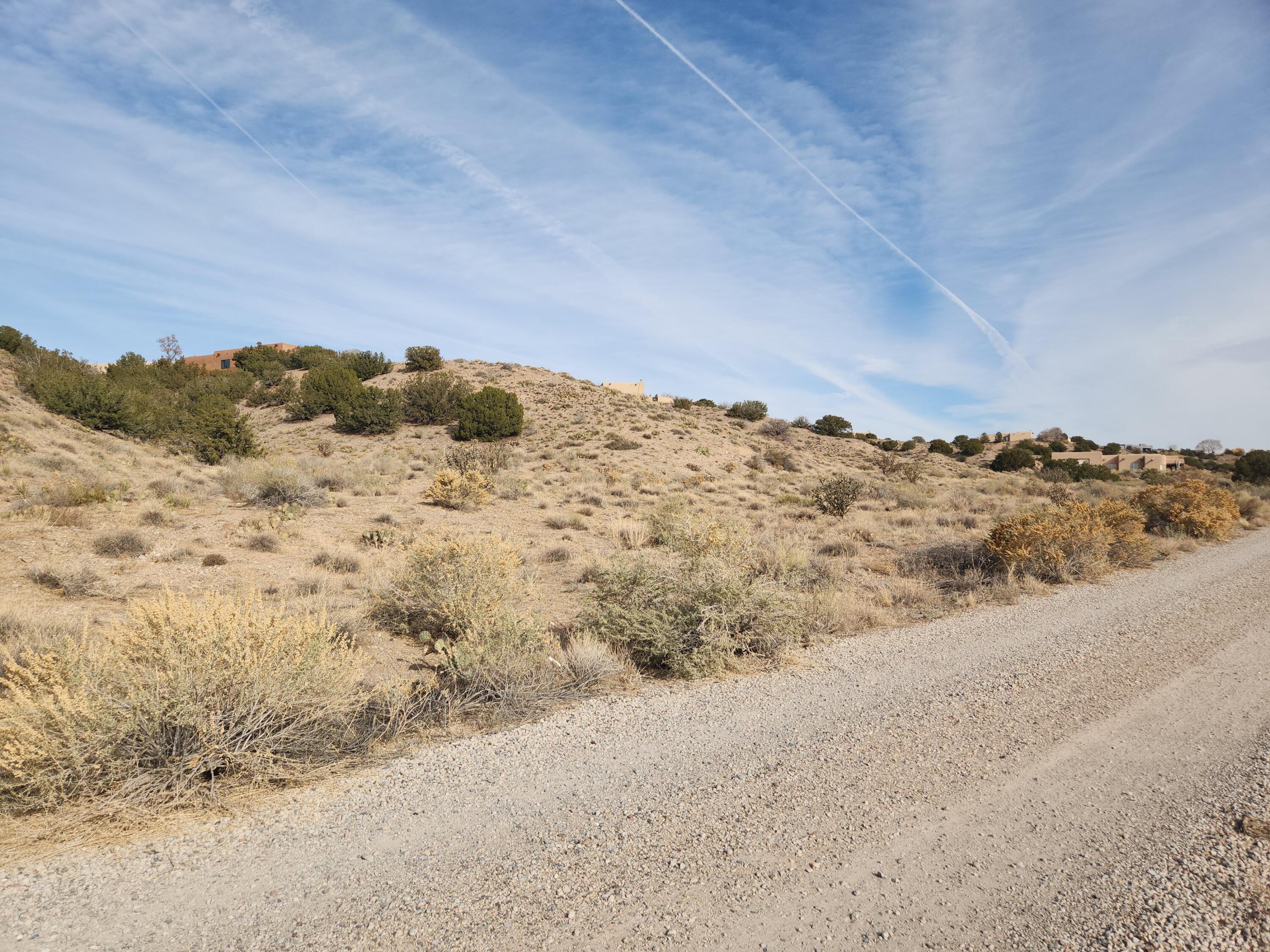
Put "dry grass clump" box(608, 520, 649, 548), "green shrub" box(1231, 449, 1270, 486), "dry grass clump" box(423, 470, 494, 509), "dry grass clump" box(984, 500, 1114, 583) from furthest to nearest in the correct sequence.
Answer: "green shrub" box(1231, 449, 1270, 486) → "dry grass clump" box(423, 470, 494, 509) → "dry grass clump" box(608, 520, 649, 548) → "dry grass clump" box(984, 500, 1114, 583)

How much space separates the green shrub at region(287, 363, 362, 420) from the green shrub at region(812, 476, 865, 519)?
28.9 meters

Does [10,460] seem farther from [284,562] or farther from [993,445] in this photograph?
[993,445]

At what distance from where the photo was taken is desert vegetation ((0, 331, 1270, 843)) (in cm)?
412

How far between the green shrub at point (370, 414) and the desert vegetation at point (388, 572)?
524cm

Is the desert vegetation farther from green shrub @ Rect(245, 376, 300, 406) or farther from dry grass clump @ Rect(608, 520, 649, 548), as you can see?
green shrub @ Rect(245, 376, 300, 406)

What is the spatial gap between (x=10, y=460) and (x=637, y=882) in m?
19.4

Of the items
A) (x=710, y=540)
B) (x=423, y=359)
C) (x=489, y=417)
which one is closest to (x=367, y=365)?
(x=423, y=359)

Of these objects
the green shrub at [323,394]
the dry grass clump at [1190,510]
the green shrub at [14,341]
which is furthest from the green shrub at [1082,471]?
the green shrub at [14,341]

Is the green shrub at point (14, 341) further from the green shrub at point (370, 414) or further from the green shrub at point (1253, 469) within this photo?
the green shrub at point (1253, 469)

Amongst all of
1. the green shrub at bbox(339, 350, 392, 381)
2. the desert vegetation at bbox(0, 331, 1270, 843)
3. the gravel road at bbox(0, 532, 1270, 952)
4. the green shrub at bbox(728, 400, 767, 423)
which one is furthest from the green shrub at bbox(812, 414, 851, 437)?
the gravel road at bbox(0, 532, 1270, 952)

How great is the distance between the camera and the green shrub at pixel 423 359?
46.3 m

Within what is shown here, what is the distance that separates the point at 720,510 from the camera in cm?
1891

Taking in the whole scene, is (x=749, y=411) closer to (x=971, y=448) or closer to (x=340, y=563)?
(x=971, y=448)

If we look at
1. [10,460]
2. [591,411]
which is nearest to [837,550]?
[10,460]
